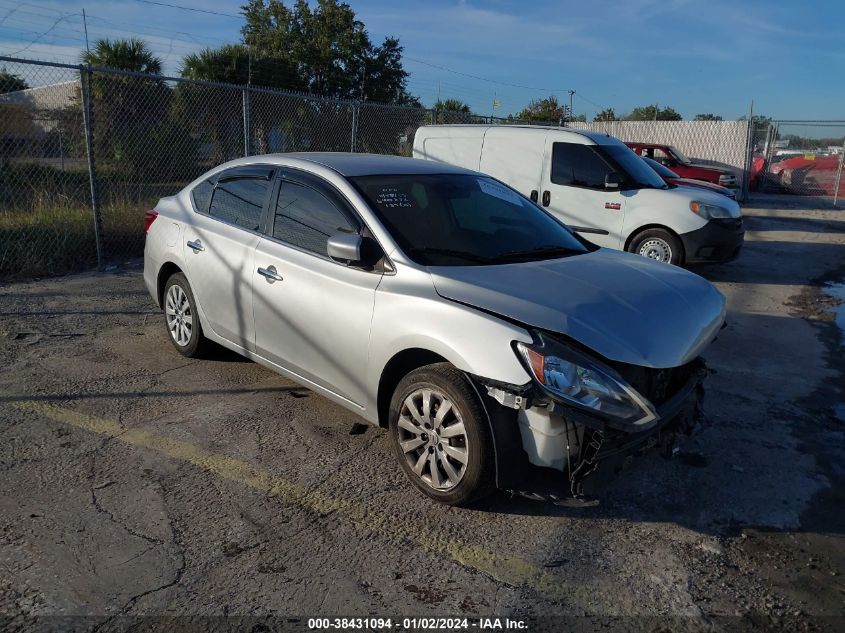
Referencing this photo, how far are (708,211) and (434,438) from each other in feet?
23.7

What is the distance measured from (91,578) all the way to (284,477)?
45.4 inches

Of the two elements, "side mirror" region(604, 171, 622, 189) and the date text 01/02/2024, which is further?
"side mirror" region(604, 171, 622, 189)

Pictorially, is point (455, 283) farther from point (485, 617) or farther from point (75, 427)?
point (75, 427)

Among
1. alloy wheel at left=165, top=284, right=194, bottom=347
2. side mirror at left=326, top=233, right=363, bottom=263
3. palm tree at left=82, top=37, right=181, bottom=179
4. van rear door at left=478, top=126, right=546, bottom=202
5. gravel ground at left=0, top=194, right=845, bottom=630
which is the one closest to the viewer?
gravel ground at left=0, top=194, right=845, bottom=630

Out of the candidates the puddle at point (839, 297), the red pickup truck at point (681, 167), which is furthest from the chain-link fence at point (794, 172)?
the puddle at point (839, 297)

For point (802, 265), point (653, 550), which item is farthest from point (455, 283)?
point (802, 265)

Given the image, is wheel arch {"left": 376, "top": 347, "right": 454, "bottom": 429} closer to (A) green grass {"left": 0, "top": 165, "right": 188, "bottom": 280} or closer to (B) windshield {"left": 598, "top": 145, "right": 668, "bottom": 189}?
(A) green grass {"left": 0, "top": 165, "right": 188, "bottom": 280}

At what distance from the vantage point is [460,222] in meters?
4.47

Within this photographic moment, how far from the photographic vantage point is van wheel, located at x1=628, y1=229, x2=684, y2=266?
939 cm

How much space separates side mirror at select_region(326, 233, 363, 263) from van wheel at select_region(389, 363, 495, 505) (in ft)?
2.48

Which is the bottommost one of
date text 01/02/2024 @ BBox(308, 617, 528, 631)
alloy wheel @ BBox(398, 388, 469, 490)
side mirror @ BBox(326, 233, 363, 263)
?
date text 01/02/2024 @ BBox(308, 617, 528, 631)

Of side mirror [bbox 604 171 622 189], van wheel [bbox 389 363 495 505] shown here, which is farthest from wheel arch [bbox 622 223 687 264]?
van wheel [bbox 389 363 495 505]

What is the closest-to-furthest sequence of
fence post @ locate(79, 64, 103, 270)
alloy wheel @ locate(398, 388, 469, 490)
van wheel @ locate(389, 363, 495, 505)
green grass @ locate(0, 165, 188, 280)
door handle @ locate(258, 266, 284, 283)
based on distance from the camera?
van wheel @ locate(389, 363, 495, 505) < alloy wheel @ locate(398, 388, 469, 490) < door handle @ locate(258, 266, 284, 283) < fence post @ locate(79, 64, 103, 270) < green grass @ locate(0, 165, 188, 280)

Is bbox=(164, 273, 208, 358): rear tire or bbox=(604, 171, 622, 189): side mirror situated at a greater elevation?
bbox=(604, 171, 622, 189): side mirror
